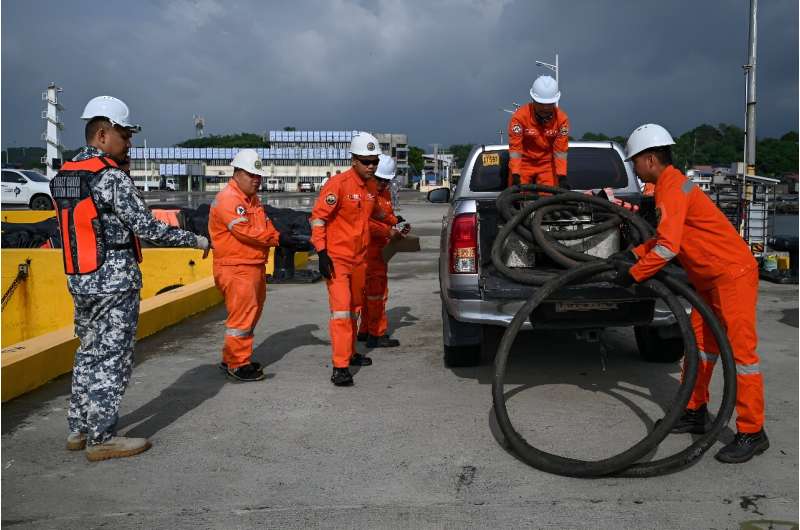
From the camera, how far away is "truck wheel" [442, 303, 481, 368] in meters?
5.70

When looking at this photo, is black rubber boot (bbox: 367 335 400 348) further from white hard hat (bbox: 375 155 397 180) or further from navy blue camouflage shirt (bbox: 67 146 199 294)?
navy blue camouflage shirt (bbox: 67 146 199 294)

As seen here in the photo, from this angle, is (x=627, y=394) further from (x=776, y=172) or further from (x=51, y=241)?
(x=776, y=172)

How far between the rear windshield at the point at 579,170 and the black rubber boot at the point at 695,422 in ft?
9.55

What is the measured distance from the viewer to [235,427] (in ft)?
15.6

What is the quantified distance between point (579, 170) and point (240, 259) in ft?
11.0

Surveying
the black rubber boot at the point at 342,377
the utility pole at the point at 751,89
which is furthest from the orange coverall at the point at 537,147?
the utility pole at the point at 751,89

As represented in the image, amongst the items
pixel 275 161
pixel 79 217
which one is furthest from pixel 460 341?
pixel 275 161

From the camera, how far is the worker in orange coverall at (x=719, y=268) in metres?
4.04

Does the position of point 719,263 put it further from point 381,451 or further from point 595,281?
point 381,451

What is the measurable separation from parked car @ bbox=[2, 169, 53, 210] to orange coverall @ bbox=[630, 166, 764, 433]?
97.1 feet

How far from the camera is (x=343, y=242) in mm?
5879

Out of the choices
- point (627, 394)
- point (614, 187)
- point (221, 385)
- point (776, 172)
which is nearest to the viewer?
point (627, 394)

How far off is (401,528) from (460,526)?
10.2 inches

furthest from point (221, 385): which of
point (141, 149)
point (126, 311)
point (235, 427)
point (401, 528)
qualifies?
point (141, 149)
